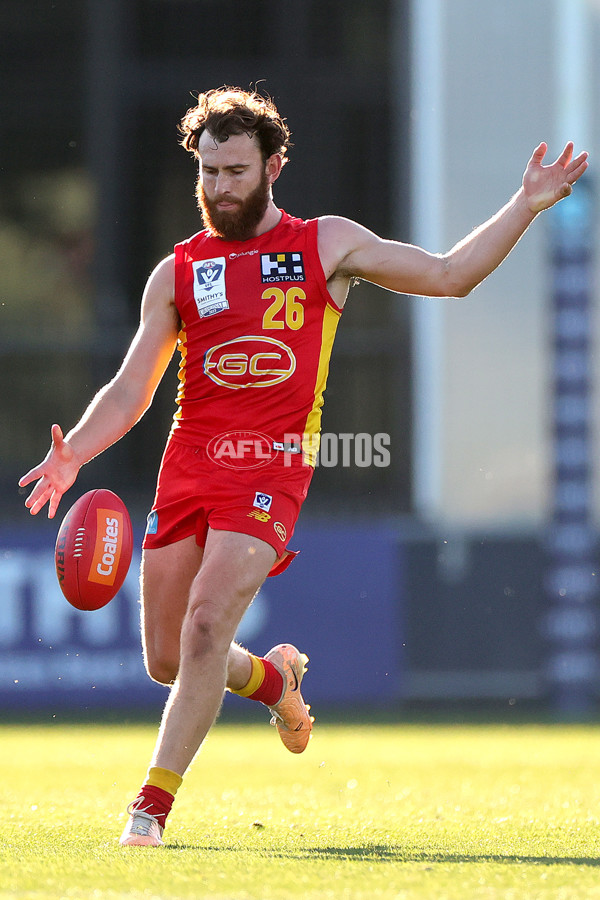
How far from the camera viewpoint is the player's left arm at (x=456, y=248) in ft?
16.8

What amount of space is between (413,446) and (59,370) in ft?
11.0

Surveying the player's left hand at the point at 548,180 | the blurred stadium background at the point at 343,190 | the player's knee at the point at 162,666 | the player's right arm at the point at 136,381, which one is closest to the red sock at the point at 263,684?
the player's knee at the point at 162,666

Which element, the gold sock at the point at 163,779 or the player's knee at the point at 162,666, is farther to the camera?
the player's knee at the point at 162,666

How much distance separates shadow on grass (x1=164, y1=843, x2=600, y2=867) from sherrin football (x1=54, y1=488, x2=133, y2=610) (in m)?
0.90

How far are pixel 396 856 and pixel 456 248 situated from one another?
197 cm

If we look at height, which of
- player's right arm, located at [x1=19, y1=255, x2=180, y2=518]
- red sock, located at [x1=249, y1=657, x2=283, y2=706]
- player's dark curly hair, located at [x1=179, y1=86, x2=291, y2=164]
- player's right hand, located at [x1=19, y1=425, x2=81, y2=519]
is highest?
player's dark curly hair, located at [x1=179, y1=86, x2=291, y2=164]

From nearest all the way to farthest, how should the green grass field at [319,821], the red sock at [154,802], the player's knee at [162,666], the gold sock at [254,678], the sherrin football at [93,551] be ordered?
the green grass field at [319,821]
the red sock at [154,802]
the sherrin football at [93,551]
the player's knee at [162,666]
the gold sock at [254,678]

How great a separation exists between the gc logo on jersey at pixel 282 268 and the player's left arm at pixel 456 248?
0.10m

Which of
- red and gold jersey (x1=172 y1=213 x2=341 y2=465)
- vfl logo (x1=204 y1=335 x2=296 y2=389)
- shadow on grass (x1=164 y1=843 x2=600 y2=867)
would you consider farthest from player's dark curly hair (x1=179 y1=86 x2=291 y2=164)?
shadow on grass (x1=164 y1=843 x2=600 y2=867)

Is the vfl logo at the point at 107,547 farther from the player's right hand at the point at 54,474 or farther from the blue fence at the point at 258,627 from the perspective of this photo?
the blue fence at the point at 258,627

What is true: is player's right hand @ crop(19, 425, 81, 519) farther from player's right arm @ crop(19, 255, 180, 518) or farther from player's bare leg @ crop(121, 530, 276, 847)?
player's bare leg @ crop(121, 530, 276, 847)

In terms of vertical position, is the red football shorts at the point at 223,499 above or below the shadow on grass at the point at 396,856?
above

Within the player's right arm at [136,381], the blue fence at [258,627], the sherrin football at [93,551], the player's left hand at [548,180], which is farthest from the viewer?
the blue fence at [258,627]

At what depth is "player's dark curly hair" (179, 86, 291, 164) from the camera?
5324 millimetres
